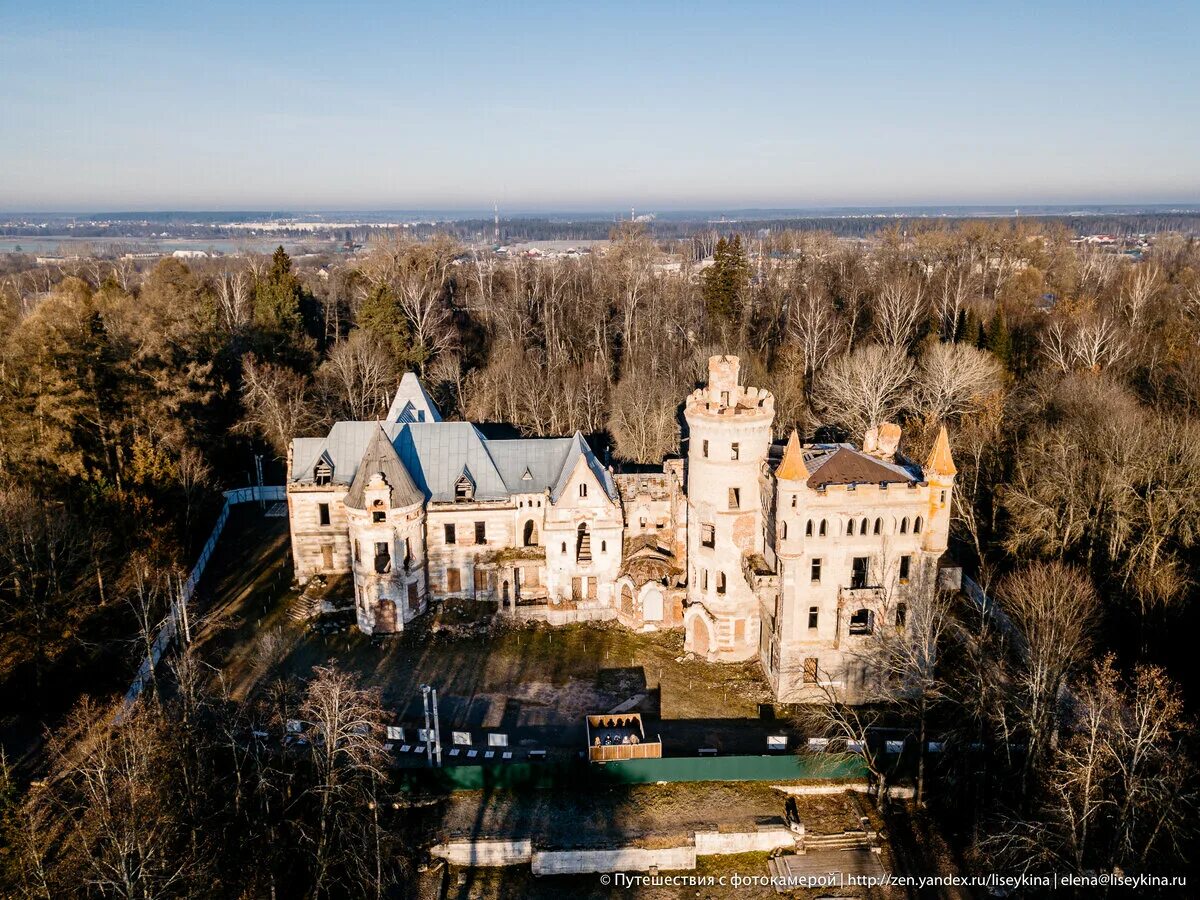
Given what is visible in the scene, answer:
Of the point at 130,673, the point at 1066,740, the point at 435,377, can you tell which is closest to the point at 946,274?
the point at 435,377

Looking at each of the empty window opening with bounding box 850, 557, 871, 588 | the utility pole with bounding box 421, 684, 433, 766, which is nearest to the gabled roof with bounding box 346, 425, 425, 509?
the utility pole with bounding box 421, 684, 433, 766


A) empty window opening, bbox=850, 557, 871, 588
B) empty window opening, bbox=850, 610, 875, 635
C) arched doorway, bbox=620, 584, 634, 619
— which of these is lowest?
arched doorway, bbox=620, 584, 634, 619

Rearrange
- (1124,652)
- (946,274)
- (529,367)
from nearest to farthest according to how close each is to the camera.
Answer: (1124,652)
(529,367)
(946,274)

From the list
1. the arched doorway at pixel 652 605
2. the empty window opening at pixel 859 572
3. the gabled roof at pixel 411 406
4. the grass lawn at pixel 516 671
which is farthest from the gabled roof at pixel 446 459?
the empty window opening at pixel 859 572

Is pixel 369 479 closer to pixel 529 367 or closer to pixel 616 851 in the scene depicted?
pixel 616 851

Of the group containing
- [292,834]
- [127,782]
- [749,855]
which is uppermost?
[127,782]

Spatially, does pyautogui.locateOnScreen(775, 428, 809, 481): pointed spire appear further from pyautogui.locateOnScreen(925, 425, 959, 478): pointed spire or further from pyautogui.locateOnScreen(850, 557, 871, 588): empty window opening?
pyautogui.locateOnScreen(925, 425, 959, 478): pointed spire
